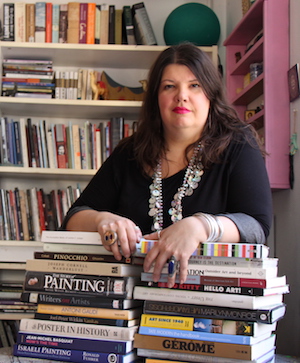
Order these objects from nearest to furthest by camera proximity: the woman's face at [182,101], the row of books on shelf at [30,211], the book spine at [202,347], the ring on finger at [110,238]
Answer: the book spine at [202,347] < the ring on finger at [110,238] < the woman's face at [182,101] < the row of books on shelf at [30,211]

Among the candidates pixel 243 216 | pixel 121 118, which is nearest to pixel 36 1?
pixel 121 118

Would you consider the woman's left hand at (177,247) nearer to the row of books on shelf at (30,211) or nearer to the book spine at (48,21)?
the row of books on shelf at (30,211)

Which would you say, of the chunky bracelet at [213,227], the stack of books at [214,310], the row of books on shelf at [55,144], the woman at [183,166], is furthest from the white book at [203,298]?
the row of books on shelf at [55,144]

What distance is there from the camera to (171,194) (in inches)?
49.3

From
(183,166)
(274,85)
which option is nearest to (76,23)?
(274,85)

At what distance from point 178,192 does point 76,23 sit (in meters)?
1.99

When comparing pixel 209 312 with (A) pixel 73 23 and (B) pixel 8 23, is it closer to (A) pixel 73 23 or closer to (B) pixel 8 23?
(A) pixel 73 23

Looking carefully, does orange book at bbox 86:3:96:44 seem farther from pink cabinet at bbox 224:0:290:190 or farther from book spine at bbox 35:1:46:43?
pink cabinet at bbox 224:0:290:190

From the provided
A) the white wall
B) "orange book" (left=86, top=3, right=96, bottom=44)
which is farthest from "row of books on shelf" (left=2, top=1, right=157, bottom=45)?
the white wall

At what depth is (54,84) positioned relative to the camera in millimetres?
2889

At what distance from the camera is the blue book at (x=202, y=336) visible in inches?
28.8

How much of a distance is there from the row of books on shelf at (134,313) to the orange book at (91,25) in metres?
2.22

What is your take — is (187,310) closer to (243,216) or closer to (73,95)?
(243,216)

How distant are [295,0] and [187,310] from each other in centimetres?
171
